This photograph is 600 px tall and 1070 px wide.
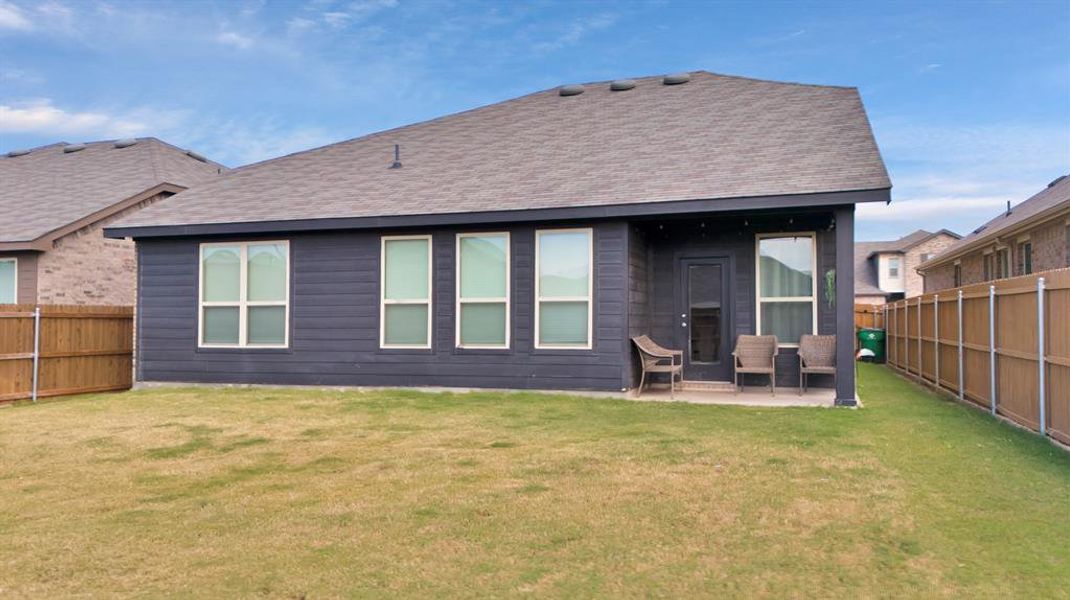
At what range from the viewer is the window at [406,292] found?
11164 mm

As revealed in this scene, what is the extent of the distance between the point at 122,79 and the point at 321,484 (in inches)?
744

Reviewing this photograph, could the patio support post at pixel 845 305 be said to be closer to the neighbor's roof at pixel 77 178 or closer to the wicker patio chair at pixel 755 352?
the wicker patio chair at pixel 755 352

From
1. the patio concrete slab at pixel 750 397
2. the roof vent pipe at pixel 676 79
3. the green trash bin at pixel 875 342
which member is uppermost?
the roof vent pipe at pixel 676 79

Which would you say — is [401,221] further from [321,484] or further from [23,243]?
[23,243]

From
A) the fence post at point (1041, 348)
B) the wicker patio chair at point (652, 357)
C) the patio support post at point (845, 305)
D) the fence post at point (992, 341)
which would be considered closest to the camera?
the fence post at point (1041, 348)

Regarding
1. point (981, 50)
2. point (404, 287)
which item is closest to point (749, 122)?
point (404, 287)

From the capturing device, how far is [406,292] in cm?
1125

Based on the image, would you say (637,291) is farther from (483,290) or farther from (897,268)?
(897,268)

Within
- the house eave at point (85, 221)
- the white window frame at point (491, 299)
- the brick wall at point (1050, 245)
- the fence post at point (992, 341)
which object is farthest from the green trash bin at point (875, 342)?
the house eave at point (85, 221)

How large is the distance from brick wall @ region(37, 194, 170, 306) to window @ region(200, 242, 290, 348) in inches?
153

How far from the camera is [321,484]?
540cm

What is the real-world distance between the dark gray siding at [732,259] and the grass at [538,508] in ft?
9.50

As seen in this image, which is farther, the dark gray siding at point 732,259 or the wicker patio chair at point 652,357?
the dark gray siding at point 732,259

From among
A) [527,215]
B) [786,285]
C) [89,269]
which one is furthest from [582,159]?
[89,269]
